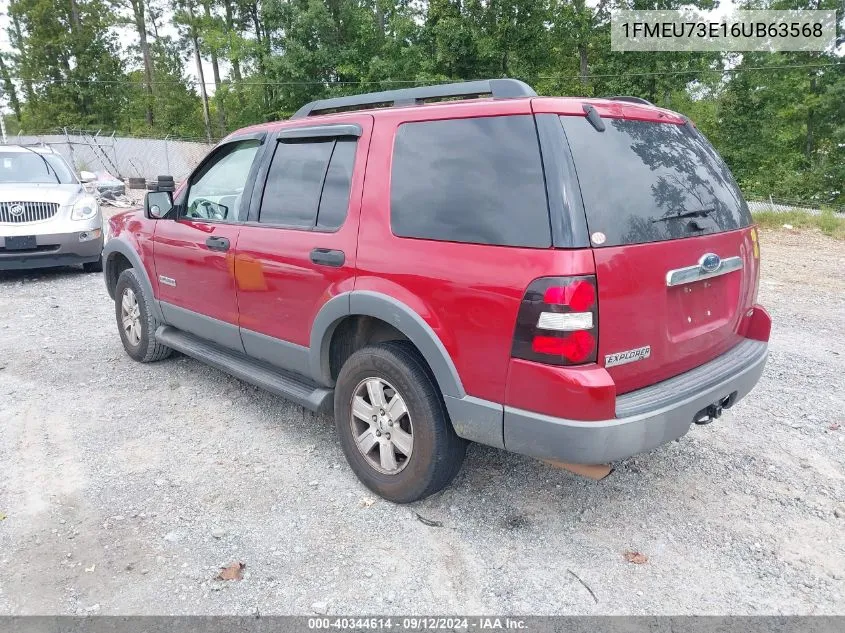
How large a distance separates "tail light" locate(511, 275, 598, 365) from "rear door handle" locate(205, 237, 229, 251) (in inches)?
88.0

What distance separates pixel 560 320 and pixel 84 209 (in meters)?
8.16

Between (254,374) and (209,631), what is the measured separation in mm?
1754

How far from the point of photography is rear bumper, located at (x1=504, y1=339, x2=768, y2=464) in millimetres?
2461

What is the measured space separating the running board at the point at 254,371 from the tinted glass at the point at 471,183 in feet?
3.74

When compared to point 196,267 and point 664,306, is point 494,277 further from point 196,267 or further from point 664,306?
point 196,267

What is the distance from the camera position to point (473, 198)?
2707 mm

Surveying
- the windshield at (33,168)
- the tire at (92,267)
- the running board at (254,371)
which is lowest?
the running board at (254,371)

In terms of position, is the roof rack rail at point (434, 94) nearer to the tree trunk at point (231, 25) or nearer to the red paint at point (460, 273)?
the red paint at point (460, 273)

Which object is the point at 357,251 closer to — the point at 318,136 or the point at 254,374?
the point at 318,136

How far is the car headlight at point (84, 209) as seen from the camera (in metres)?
8.43

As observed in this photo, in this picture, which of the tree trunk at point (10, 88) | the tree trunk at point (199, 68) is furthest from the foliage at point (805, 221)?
the tree trunk at point (10, 88)

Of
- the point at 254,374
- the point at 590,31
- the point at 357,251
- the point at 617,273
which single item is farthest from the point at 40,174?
the point at 590,31

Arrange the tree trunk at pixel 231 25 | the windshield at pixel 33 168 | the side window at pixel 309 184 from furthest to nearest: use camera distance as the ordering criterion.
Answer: the tree trunk at pixel 231 25
the windshield at pixel 33 168
the side window at pixel 309 184

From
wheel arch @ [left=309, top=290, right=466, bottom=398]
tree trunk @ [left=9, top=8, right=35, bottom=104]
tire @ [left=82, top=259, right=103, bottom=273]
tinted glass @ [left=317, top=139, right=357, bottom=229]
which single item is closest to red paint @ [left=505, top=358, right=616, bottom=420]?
wheel arch @ [left=309, top=290, right=466, bottom=398]
